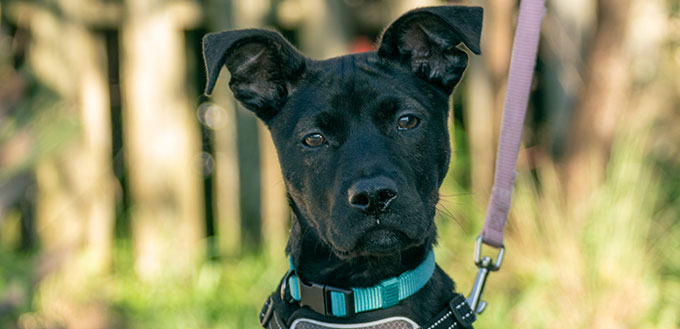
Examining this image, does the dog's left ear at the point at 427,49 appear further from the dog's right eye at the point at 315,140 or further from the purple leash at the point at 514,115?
the dog's right eye at the point at 315,140

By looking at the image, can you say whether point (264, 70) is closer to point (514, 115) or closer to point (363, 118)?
point (363, 118)

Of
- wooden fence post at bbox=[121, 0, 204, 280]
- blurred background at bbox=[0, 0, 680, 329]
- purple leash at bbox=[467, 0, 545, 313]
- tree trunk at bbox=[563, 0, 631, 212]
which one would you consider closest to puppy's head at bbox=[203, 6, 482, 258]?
purple leash at bbox=[467, 0, 545, 313]

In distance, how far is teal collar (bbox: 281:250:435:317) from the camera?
2611 mm

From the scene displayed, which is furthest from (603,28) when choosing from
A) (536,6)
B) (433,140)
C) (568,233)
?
(433,140)

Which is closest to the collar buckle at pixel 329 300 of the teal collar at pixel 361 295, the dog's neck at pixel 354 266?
the teal collar at pixel 361 295

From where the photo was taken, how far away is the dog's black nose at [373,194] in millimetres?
2557

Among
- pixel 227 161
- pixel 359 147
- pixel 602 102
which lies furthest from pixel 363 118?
pixel 227 161

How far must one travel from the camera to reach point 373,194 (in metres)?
2.56

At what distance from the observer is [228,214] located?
6152mm

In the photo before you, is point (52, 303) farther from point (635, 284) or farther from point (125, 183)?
point (635, 284)

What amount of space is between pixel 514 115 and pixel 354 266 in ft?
3.08

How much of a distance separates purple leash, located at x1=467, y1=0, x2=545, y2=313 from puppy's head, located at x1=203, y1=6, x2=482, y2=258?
0.23 m

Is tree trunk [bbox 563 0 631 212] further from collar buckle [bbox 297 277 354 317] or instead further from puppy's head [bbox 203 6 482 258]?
collar buckle [bbox 297 277 354 317]

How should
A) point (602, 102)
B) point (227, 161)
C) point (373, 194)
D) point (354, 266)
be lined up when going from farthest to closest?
point (227, 161) → point (602, 102) → point (354, 266) → point (373, 194)
